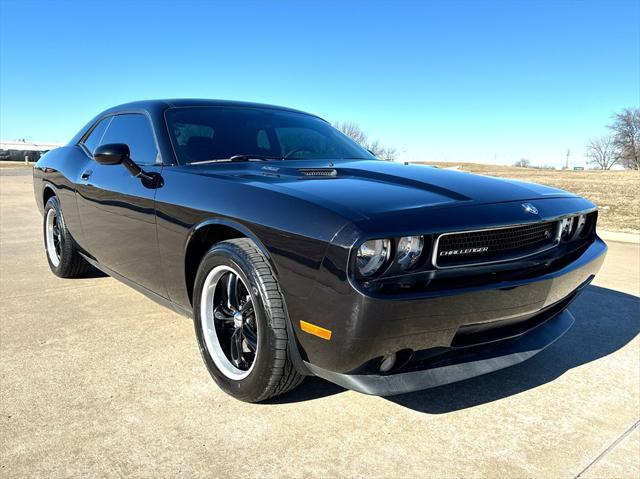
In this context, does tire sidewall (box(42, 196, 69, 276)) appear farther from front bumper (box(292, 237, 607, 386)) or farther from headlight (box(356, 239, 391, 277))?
headlight (box(356, 239, 391, 277))

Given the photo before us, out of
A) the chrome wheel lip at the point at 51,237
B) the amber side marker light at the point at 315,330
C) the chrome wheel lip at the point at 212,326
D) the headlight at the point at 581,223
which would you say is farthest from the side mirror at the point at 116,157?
the headlight at the point at 581,223

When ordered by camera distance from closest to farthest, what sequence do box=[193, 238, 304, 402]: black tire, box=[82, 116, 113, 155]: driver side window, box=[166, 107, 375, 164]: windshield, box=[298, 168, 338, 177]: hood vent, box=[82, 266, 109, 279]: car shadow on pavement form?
box=[193, 238, 304, 402]: black tire
box=[298, 168, 338, 177]: hood vent
box=[166, 107, 375, 164]: windshield
box=[82, 116, 113, 155]: driver side window
box=[82, 266, 109, 279]: car shadow on pavement

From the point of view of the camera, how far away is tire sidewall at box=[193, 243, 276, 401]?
209cm

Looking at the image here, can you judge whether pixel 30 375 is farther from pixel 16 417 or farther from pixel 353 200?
pixel 353 200

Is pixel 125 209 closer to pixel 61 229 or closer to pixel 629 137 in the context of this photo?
pixel 61 229

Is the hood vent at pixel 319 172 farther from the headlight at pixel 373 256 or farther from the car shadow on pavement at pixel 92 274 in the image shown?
the car shadow on pavement at pixel 92 274

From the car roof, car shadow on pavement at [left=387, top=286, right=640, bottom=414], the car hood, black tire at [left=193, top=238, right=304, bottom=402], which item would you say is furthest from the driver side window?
car shadow on pavement at [left=387, top=286, right=640, bottom=414]

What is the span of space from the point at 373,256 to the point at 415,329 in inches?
12.0

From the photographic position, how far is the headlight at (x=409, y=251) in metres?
1.89

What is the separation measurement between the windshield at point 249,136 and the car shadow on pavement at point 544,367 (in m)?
1.40

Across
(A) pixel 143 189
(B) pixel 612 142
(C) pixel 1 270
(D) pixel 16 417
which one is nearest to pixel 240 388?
(D) pixel 16 417

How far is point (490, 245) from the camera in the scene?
2.08m

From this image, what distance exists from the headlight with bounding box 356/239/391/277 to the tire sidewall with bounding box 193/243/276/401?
1.51 ft

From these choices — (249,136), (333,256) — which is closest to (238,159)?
(249,136)
